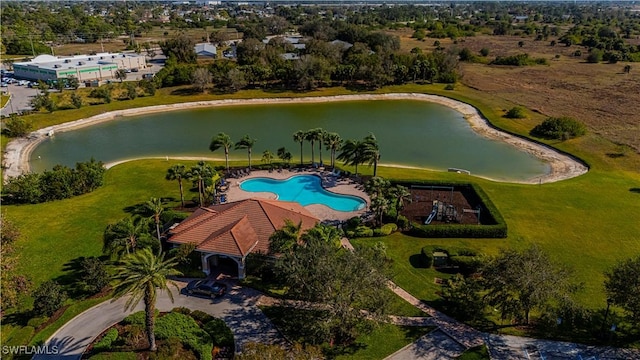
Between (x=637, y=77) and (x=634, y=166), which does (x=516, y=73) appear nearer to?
(x=637, y=77)

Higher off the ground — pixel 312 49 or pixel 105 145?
pixel 312 49

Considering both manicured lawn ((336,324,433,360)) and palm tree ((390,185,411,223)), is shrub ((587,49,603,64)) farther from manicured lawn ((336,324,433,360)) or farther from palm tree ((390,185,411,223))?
manicured lawn ((336,324,433,360))

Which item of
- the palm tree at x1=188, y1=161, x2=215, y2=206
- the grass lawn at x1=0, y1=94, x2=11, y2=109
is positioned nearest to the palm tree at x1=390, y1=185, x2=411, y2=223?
the palm tree at x1=188, y1=161, x2=215, y2=206

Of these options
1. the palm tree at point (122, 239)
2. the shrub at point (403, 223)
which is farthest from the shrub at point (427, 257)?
the palm tree at point (122, 239)

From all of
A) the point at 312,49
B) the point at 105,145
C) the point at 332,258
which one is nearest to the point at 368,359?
the point at 332,258

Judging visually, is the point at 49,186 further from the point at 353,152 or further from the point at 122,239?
the point at 353,152
